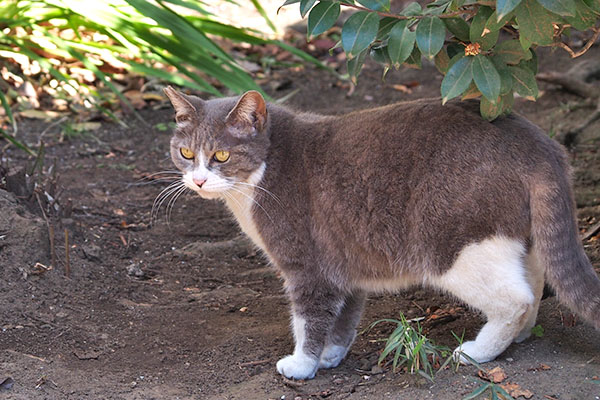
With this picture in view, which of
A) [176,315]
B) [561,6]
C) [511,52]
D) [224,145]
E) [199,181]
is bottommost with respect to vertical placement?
[176,315]

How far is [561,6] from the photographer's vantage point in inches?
93.4

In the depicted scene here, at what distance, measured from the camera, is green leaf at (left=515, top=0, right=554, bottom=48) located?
8.29ft

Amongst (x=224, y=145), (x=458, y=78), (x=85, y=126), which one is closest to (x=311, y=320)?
(x=224, y=145)

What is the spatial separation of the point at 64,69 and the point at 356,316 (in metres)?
3.69

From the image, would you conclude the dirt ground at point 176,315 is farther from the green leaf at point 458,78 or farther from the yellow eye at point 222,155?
the green leaf at point 458,78

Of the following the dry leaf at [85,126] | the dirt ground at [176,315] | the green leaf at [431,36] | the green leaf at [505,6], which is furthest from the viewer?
the dry leaf at [85,126]

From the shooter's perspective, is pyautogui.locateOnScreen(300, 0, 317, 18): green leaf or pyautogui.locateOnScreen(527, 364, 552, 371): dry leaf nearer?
pyautogui.locateOnScreen(300, 0, 317, 18): green leaf

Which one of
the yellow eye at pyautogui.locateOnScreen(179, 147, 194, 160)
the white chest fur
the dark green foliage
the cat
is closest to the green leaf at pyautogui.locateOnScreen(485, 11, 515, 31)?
the dark green foliage

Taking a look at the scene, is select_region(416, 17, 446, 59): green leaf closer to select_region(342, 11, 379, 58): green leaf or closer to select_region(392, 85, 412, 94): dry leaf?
select_region(342, 11, 379, 58): green leaf

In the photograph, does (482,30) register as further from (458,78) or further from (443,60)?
(443,60)

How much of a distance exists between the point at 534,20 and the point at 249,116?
50.2 inches

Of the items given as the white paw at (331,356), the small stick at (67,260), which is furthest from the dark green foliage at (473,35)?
the small stick at (67,260)

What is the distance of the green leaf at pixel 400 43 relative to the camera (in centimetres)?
270

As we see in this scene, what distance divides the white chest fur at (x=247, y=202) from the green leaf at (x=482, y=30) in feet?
3.58
